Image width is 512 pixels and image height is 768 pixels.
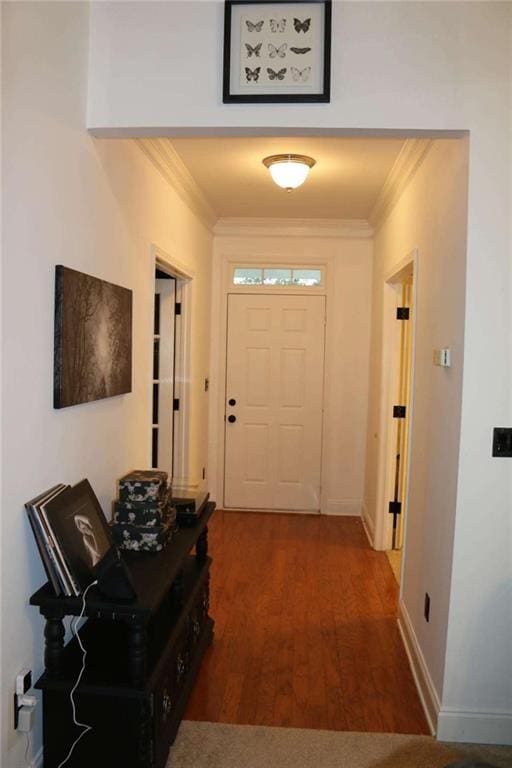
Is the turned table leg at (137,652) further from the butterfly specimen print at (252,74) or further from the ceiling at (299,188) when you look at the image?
the ceiling at (299,188)

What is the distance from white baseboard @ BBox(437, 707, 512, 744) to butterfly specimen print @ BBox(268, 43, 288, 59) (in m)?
2.52

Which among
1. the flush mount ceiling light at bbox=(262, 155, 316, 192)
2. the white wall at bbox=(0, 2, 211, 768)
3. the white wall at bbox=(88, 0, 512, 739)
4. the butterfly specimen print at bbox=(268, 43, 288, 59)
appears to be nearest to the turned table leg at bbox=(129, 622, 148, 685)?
the white wall at bbox=(0, 2, 211, 768)

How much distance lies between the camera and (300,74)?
2113 millimetres

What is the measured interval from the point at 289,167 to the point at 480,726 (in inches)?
113

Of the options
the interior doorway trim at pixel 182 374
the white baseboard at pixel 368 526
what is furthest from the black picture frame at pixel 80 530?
the white baseboard at pixel 368 526

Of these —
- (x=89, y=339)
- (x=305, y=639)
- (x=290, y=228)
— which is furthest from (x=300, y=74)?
(x=290, y=228)

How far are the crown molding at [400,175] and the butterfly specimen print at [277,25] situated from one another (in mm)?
1015

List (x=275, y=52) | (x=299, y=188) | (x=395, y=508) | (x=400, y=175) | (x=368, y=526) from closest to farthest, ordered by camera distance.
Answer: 1. (x=275, y=52)
2. (x=400, y=175)
3. (x=299, y=188)
4. (x=395, y=508)
5. (x=368, y=526)

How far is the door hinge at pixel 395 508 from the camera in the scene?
445cm

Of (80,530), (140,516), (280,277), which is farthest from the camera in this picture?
(280,277)

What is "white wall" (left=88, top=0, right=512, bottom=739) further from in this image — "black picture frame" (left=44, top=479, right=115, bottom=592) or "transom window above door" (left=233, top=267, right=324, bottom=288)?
"transom window above door" (left=233, top=267, right=324, bottom=288)

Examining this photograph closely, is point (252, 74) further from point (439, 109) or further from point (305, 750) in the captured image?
point (305, 750)

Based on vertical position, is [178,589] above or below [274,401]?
below

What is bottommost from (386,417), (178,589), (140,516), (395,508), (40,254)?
(395,508)
